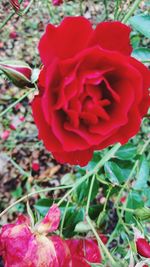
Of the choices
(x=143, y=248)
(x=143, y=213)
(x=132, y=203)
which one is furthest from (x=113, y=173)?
(x=143, y=248)

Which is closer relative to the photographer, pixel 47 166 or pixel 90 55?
pixel 90 55

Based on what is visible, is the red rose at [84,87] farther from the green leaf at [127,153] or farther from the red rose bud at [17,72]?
the green leaf at [127,153]

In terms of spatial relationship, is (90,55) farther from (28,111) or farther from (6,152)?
(28,111)

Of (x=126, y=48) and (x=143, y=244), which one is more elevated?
(x=126, y=48)

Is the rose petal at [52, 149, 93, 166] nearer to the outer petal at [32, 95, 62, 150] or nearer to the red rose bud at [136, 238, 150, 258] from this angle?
the outer petal at [32, 95, 62, 150]

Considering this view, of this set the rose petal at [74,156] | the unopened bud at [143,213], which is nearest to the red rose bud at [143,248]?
the unopened bud at [143,213]

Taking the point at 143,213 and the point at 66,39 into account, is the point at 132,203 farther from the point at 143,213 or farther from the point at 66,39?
the point at 66,39

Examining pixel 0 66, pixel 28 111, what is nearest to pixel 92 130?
pixel 0 66
